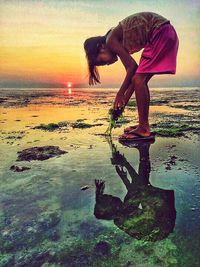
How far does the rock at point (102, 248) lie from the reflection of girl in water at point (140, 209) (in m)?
0.18

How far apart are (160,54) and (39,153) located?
223 centimetres

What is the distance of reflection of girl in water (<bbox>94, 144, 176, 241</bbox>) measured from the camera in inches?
67.2

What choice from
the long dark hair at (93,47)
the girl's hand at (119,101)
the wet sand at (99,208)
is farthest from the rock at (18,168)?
the long dark hair at (93,47)

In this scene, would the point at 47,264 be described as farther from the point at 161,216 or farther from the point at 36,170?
the point at 36,170

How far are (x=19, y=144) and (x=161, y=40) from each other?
248 cm

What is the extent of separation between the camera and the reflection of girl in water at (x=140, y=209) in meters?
1.71

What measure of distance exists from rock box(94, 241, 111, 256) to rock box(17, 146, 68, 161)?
1.87 metres

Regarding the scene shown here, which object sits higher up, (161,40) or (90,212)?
(161,40)

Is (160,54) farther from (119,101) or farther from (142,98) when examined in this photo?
(119,101)

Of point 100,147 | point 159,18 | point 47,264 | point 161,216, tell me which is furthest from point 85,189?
point 159,18

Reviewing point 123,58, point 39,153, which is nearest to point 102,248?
point 39,153

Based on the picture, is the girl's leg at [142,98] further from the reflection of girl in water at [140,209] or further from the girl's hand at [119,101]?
the reflection of girl in water at [140,209]

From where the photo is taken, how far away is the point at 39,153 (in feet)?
11.4

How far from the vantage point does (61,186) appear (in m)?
2.43
